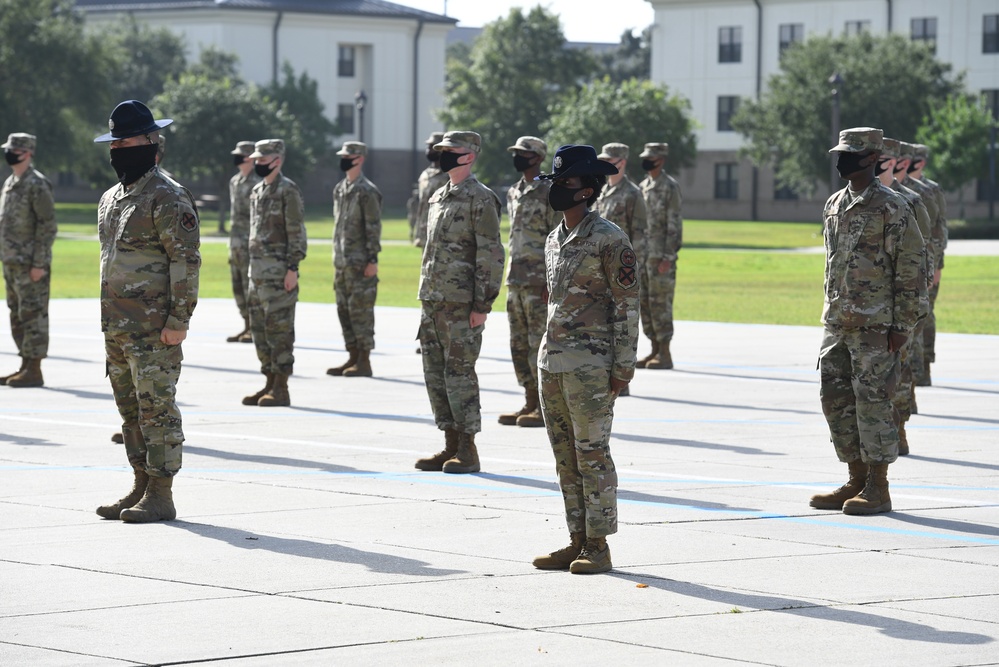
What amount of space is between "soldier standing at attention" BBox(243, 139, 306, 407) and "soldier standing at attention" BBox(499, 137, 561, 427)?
2.14m

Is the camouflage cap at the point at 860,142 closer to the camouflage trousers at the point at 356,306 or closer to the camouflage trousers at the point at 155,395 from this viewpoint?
the camouflage trousers at the point at 155,395

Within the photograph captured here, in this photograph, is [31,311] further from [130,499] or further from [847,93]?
[847,93]

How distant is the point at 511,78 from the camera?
81.6m

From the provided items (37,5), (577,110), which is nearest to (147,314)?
(577,110)

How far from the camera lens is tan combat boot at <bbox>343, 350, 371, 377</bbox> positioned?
16828 mm

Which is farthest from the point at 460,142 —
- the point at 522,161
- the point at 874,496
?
the point at 874,496

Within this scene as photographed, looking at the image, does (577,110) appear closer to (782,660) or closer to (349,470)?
(349,470)

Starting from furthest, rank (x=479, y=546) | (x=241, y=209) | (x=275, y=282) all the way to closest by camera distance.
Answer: (x=241, y=209) → (x=275, y=282) → (x=479, y=546)

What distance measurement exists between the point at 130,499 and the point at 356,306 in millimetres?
7929

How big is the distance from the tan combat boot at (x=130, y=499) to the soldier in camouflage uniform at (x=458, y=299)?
225 cm

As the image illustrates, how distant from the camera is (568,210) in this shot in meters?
7.78

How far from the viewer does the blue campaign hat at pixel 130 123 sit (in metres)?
9.02

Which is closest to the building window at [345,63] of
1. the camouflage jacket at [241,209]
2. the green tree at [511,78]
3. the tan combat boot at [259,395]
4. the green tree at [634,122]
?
the green tree at [511,78]

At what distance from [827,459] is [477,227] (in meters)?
3.05
